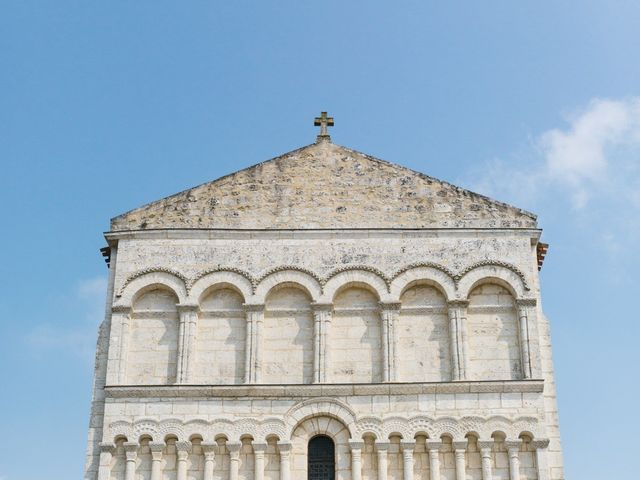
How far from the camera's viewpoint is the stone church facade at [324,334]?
1545 cm

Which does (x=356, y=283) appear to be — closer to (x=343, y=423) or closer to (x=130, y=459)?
(x=343, y=423)

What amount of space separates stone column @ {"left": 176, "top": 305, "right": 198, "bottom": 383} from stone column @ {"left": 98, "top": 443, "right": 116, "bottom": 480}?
1.33m

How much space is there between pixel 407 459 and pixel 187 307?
3.94 metres

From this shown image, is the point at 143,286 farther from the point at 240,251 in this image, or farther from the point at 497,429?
the point at 497,429

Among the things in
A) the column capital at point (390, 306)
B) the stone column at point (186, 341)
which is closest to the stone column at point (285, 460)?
the stone column at point (186, 341)

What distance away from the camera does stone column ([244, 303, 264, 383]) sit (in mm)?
15938

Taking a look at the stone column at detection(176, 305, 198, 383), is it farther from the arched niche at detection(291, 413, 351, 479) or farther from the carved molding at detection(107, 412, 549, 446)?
the arched niche at detection(291, 413, 351, 479)

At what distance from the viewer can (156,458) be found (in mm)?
15422

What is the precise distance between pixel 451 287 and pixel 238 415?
3.68 metres

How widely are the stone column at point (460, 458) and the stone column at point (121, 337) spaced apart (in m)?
4.87

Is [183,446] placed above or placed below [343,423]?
below

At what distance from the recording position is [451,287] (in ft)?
53.9

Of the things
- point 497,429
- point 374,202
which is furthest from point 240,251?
point 497,429

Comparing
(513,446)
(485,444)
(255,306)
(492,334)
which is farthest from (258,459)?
(492,334)
